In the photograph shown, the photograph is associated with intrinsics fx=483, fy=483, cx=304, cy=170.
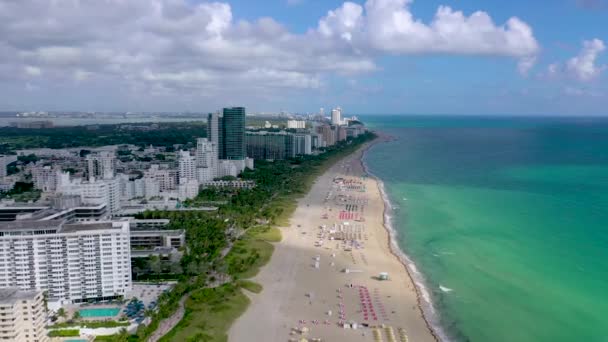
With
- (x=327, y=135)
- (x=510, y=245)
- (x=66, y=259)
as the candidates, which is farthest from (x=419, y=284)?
(x=327, y=135)

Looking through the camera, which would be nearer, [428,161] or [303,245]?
[303,245]

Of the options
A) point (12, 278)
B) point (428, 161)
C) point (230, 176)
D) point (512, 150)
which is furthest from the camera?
point (512, 150)

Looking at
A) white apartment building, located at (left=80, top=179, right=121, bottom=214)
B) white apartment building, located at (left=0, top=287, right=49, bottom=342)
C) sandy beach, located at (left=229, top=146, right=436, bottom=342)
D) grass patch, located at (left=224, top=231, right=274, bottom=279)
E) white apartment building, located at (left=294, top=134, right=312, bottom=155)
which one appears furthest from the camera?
white apartment building, located at (left=294, top=134, right=312, bottom=155)

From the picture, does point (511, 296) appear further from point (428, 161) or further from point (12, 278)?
point (428, 161)

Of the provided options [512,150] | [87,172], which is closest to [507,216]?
[87,172]

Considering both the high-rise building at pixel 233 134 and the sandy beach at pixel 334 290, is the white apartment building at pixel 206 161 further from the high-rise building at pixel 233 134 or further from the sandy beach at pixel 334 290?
the sandy beach at pixel 334 290

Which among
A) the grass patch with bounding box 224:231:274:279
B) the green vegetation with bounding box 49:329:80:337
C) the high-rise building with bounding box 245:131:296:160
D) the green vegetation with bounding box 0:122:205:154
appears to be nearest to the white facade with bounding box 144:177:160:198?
the grass patch with bounding box 224:231:274:279

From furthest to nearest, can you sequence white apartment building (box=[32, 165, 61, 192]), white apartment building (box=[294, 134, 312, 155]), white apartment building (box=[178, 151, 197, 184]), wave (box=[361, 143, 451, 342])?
1. white apartment building (box=[294, 134, 312, 155])
2. white apartment building (box=[178, 151, 197, 184])
3. white apartment building (box=[32, 165, 61, 192])
4. wave (box=[361, 143, 451, 342])

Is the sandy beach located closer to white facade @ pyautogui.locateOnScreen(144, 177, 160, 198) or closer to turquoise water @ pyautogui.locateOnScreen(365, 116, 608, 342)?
turquoise water @ pyautogui.locateOnScreen(365, 116, 608, 342)
